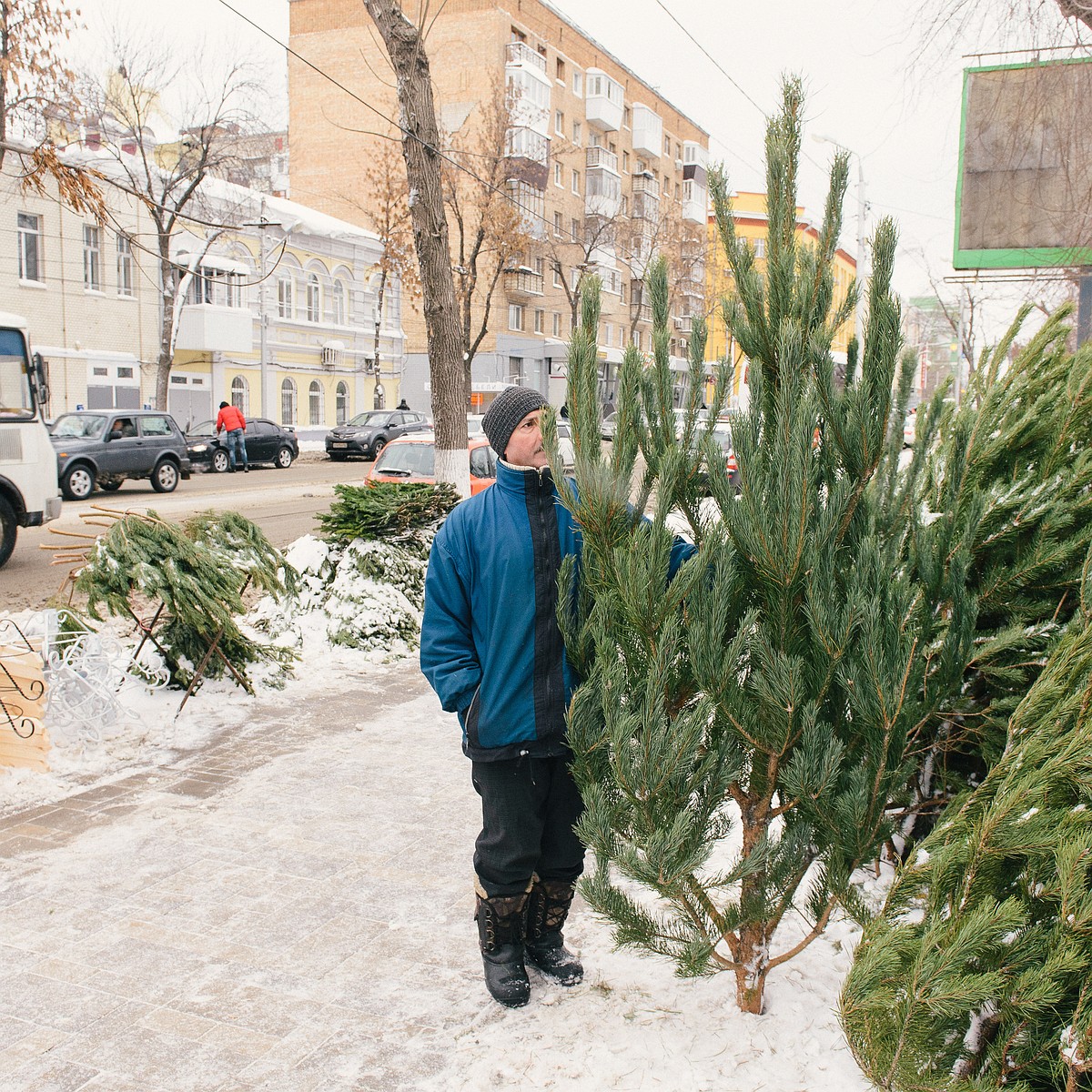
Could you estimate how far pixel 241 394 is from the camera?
35.2 m

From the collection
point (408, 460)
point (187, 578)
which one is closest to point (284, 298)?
point (408, 460)

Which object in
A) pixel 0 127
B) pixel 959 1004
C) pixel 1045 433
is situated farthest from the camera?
pixel 0 127

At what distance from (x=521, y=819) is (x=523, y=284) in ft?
152

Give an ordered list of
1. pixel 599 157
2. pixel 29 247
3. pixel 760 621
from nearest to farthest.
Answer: pixel 760 621, pixel 29 247, pixel 599 157

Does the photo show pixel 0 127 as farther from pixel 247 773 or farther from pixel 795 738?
pixel 795 738

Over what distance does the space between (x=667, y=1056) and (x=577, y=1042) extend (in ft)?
0.85

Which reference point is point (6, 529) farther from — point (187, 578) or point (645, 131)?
point (645, 131)

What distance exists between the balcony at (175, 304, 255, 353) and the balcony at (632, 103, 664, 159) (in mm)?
33796

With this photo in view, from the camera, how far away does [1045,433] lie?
3.36m

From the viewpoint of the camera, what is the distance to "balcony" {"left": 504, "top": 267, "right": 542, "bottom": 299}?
46.4m

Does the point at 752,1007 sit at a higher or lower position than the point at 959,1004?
lower

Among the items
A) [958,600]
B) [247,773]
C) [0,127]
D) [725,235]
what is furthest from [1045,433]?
[0,127]

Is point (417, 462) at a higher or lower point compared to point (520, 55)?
lower

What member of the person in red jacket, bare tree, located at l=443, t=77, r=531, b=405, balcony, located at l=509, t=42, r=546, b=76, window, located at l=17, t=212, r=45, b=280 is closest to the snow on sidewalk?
the person in red jacket
